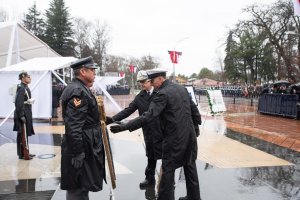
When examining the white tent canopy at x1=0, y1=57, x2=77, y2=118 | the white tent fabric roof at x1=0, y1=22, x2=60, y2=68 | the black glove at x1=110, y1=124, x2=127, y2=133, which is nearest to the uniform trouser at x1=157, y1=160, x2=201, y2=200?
the black glove at x1=110, y1=124, x2=127, y2=133

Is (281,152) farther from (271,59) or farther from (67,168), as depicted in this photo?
(271,59)

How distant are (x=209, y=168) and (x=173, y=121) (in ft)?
9.03

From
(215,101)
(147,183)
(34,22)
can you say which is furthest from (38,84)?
(34,22)

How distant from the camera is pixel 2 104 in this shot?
16969mm

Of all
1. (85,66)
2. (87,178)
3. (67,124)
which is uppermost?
(85,66)

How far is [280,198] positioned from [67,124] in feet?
11.2

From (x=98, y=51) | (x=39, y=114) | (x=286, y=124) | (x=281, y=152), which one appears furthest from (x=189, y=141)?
(x=98, y=51)

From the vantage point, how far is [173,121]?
4.80 meters

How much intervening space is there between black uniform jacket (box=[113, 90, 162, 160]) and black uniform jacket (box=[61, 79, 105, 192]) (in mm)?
1533

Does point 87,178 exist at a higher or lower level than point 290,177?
higher

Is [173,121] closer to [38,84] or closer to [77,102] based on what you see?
[77,102]

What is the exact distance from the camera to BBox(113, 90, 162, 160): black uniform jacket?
18.8ft

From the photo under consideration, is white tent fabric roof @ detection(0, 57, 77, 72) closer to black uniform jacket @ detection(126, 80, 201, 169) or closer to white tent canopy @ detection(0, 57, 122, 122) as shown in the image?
white tent canopy @ detection(0, 57, 122, 122)

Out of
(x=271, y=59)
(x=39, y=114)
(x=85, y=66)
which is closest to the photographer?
(x=85, y=66)
